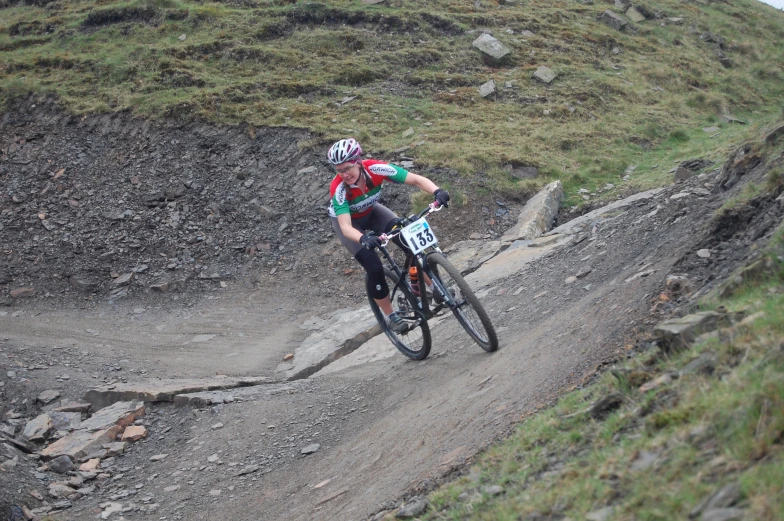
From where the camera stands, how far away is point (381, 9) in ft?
82.2

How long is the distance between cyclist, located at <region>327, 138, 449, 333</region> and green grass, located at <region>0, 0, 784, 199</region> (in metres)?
6.90

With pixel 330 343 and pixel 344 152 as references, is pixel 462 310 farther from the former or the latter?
pixel 330 343

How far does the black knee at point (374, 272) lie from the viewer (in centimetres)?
855

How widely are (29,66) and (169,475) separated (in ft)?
64.3

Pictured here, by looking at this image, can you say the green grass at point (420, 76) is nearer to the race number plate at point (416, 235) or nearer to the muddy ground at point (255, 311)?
the muddy ground at point (255, 311)

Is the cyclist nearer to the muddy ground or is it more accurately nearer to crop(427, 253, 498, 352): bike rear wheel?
crop(427, 253, 498, 352): bike rear wheel

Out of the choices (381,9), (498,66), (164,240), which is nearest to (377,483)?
(164,240)

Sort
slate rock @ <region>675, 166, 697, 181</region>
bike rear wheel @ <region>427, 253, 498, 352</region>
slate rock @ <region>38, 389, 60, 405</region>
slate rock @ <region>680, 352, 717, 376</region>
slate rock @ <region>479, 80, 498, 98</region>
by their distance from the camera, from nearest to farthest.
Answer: slate rock @ <region>680, 352, 717, 376</region> → bike rear wheel @ <region>427, 253, 498, 352</region> → slate rock @ <region>38, 389, 60, 405</region> → slate rock @ <region>675, 166, 697, 181</region> → slate rock @ <region>479, 80, 498, 98</region>

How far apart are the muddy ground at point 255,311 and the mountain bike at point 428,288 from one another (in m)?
0.35

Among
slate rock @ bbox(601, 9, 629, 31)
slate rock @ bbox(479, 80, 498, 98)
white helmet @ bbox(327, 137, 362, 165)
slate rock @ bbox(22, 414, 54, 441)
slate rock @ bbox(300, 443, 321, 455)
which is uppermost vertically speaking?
slate rock @ bbox(601, 9, 629, 31)

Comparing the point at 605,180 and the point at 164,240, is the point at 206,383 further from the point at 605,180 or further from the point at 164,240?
the point at 605,180

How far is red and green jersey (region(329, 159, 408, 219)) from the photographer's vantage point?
8266 millimetres

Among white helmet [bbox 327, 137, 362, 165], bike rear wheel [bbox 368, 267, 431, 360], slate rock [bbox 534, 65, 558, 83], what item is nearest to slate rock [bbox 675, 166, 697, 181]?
bike rear wheel [bbox 368, 267, 431, 360]

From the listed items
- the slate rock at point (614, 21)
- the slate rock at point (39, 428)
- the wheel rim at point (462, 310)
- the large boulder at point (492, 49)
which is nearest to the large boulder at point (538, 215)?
the wheel rim at point (462, 310)
